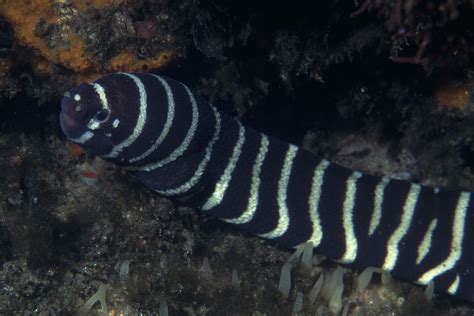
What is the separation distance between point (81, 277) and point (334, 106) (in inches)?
182

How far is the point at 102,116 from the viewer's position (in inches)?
199

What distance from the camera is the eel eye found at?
5.05m

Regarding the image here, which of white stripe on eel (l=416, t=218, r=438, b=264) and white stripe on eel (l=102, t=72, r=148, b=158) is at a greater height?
white stripe on eel (l=102, t=72, r=148, b=158)

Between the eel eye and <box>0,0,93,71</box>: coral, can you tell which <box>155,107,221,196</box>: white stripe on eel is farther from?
<box>0,0,93,71</box>: coral

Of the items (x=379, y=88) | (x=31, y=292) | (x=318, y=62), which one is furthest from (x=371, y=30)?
(x=31, y=292)

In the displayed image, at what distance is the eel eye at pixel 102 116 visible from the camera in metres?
5.05

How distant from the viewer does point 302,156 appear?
6289 millimetres

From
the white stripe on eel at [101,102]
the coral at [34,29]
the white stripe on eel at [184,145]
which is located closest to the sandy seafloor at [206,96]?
the coral at [34,29]

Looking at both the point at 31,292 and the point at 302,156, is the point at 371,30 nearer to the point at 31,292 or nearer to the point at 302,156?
the point at 302,156

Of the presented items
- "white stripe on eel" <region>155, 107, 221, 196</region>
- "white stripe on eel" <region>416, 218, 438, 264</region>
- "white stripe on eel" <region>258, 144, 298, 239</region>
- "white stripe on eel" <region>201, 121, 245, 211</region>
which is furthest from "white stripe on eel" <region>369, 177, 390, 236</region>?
"white stripe on eel" <region>155, 107, 221, 196</region>

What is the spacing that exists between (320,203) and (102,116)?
3092mm

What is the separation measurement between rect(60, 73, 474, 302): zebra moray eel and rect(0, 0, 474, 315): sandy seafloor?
39cm

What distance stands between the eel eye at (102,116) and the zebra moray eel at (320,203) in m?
0.83

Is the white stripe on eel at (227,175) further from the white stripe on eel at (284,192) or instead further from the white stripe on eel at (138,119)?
the white stripe on eel at (138,119)
